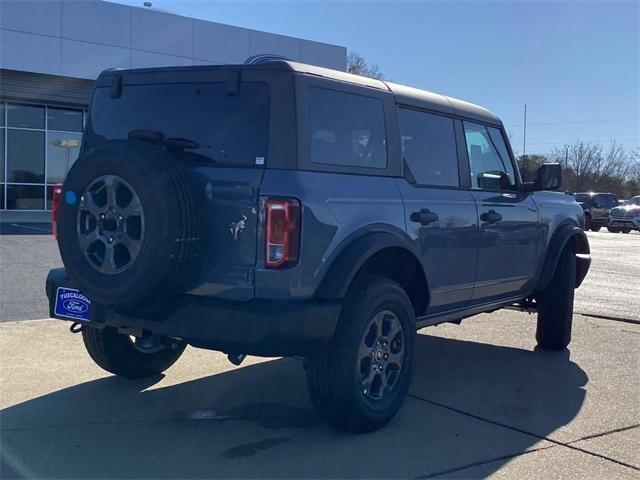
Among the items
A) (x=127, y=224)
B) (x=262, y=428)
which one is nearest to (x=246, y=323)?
(x=127, y=224)

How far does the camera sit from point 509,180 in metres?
6.18

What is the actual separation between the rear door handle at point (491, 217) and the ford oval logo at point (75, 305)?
9.66 ft

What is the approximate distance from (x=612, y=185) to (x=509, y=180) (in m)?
65.2

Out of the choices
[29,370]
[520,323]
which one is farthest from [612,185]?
[29,370]

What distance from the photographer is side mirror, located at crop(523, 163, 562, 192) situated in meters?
6.13

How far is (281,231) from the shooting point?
3812mm

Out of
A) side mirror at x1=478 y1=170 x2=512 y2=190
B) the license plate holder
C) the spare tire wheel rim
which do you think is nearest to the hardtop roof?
side mirror at x1=478 y1=170 x2=512 y2=190

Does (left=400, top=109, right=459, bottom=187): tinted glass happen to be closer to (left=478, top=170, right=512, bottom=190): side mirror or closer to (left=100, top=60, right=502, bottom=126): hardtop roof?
(left=100, top=60, right=502, bottom=126): hardtop roof

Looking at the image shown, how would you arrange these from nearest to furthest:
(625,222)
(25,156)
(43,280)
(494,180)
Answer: (494,180), (43,280), (25,156), (625,222)

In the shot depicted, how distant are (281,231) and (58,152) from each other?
2257cm

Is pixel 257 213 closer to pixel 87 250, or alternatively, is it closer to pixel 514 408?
pixel 87 250

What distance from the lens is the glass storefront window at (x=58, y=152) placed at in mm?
24203

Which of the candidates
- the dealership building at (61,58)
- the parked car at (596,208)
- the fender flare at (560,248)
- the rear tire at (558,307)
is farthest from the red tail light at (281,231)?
the parked car at (596,208)

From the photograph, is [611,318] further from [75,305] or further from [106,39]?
[106,39]
